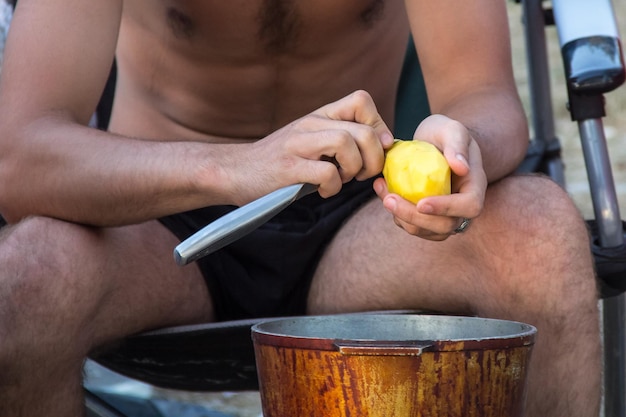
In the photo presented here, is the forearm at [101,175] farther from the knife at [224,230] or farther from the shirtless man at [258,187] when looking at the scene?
the knife at [224,230]

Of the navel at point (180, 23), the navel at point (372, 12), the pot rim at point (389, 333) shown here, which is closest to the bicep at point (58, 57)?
the navel at point (180, 23)

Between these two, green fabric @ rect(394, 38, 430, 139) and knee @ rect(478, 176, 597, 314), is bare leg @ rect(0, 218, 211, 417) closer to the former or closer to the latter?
knee @ rect(478, 176, 597, 314)

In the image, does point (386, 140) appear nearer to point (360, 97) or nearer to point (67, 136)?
point (360, 97)

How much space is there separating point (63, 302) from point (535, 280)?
0.69m

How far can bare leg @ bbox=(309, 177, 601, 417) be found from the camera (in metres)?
1.50

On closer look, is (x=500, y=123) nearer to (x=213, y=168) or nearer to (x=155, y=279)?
(x=213, y=168)

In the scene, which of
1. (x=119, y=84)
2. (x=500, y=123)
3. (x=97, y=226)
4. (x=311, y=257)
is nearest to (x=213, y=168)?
(x=97, y=226)

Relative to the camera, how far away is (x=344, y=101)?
4.38 ft

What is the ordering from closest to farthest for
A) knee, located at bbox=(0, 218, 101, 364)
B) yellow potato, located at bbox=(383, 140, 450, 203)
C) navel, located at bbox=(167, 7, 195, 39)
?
yellow potato, located at bbox=(383, 140, 450, 203) < knee, located at bbox=(0, 218, 101, 364) < navel, located at bbox=(167, 7, 195, 39)

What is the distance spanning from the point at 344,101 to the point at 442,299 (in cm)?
43

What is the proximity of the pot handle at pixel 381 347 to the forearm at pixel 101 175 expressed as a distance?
45 centimetres

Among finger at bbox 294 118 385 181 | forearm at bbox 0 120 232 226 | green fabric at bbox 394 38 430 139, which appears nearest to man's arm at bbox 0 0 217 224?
forearm at bbox 0 120 232 226

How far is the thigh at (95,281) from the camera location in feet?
4.72

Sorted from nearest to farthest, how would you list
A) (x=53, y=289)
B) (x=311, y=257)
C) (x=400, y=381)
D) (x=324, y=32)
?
1. (x=400, y=381)
2. (x=53, y=289)
3. (x=311, y=257)
4. (x=324, y=32)
